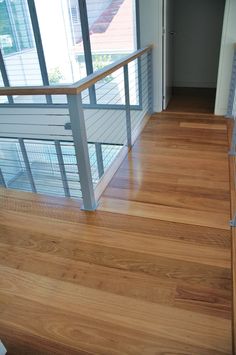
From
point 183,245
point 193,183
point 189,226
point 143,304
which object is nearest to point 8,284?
point 143,304

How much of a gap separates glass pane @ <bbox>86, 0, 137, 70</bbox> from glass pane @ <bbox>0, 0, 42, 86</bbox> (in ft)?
3.06

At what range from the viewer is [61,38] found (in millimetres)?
3957

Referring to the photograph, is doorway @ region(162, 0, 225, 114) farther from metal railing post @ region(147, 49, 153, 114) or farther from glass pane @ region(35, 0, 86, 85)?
glass pane @ region(35, 0, 86, 85)

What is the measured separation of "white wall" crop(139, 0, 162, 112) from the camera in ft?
9.83

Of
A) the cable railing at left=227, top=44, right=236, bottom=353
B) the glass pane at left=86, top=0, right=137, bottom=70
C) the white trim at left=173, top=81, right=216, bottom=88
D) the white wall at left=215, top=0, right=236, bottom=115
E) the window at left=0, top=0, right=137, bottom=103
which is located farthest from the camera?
the white trim at left=173, top=81, right=216, bottom=88

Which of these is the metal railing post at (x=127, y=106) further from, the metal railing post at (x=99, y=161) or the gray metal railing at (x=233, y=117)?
the gray metal railing at (x=233, y=117)

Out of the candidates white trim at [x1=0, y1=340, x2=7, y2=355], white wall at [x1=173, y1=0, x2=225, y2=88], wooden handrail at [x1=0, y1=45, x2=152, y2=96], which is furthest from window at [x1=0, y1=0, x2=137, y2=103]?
white trim at [x1=0, y1=340, x2=7, y2=355]

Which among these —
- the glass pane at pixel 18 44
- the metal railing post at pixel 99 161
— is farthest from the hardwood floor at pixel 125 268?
the glass pane at pixel 18 44

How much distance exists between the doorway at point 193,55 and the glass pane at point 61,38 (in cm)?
134

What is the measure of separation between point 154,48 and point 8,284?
2966mm

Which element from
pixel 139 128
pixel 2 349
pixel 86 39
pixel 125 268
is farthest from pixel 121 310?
pixel 86 39

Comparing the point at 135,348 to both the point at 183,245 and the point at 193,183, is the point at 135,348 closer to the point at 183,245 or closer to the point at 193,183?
the point at 183,245

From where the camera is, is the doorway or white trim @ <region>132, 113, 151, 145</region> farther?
the doorway

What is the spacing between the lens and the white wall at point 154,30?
9.83 feet
